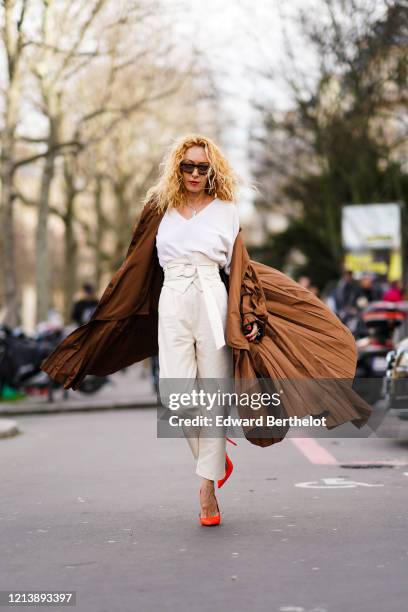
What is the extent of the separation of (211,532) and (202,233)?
1.52 meters

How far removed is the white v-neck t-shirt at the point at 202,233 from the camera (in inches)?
242

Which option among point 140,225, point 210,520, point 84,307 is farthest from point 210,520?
point 84,307

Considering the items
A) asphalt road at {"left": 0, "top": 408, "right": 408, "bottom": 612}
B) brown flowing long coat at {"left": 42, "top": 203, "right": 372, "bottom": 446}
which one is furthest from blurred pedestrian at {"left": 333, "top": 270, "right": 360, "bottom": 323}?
brown flowing long coat at {"left": 42, "top": 203, "right": 372, "bottom": 446}

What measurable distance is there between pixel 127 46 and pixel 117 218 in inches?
677

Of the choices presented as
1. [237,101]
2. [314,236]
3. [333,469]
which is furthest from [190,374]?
[314,236]

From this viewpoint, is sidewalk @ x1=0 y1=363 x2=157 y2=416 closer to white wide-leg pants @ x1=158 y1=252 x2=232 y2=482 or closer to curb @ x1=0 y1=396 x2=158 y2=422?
curb @ x1=0 y1=396 x2=158 y2=422

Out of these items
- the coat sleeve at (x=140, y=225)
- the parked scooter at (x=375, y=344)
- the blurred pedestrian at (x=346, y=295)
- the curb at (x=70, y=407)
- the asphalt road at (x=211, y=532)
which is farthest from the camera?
the blurred pedestrian at (x=346, y=295)

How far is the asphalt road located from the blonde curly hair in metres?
1.71

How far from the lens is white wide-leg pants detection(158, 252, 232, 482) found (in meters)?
6.14

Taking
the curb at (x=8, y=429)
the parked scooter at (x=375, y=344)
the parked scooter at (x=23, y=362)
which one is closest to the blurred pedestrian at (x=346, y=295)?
the parked scooter at (x=23, y=362)

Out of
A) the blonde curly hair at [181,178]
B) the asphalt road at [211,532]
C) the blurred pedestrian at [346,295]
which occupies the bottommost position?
the asphalt road at [211,532]

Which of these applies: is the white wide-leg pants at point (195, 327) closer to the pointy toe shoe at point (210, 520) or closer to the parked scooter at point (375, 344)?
the pointy toe shoe at point (210, 520)

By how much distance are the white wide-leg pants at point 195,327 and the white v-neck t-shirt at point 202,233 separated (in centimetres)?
5

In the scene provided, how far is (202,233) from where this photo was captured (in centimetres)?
615
